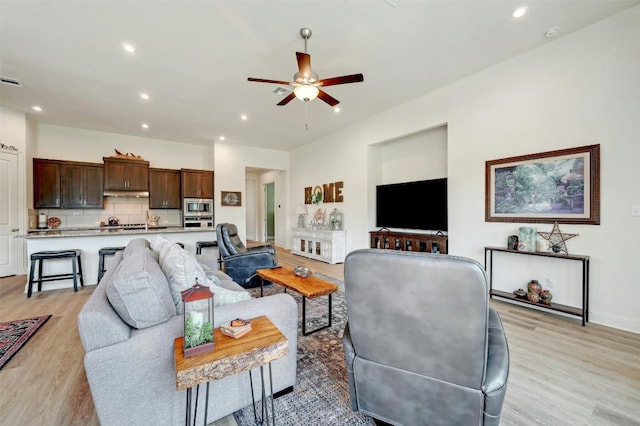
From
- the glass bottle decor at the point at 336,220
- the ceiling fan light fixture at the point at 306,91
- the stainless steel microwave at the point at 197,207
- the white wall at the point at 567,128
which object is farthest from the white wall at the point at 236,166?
the ceiling fan light fixture at the point at 306,91

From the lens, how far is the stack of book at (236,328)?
1.29 metres

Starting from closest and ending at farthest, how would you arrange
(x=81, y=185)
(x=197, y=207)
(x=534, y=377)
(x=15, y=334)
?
(x=534, y=377)
(x=15, y=334)
(x=81, y=185)
(x=197, y=207)

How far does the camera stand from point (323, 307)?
10.8 ft

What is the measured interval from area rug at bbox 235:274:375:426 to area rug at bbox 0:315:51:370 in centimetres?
228

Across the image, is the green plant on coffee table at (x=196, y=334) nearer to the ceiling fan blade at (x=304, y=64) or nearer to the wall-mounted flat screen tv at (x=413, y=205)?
the ceiling fan blade at (x=304, y=64)

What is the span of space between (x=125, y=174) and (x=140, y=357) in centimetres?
651

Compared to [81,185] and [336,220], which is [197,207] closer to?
[81,185]

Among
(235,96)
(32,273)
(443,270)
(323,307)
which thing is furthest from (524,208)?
(32,273)

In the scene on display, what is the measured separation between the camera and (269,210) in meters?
10.2

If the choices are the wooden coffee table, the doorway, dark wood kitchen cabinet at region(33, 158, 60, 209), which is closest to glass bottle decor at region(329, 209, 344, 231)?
the wooden coffee table

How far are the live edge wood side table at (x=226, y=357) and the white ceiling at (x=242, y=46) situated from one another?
2.86 meters

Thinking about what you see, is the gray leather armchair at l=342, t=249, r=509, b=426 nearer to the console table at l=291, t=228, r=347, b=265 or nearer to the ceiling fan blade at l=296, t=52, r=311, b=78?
the ceiling fan blade at l=296, t=52, r=311, b=78

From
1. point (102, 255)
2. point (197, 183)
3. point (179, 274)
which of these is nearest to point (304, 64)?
point (179, 274)

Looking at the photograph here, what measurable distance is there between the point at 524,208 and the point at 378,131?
2946mm
